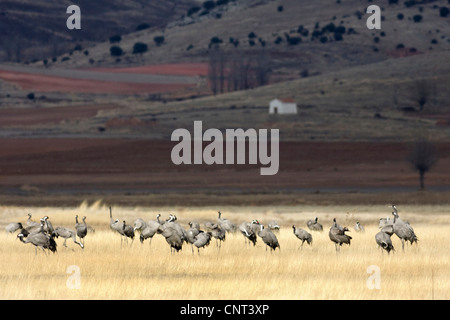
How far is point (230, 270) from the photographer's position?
73.9ft

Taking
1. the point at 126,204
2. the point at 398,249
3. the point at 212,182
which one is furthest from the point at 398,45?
the point at 398,249

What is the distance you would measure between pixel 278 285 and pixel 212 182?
53851 mm

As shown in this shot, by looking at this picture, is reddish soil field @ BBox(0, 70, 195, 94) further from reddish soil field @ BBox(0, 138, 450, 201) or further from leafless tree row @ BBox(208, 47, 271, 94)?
reddish soil field @ BBox(0, 138, 450, 201)

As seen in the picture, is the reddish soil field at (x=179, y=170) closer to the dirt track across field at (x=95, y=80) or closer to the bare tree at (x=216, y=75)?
the bare tree at (x=216, y=75)

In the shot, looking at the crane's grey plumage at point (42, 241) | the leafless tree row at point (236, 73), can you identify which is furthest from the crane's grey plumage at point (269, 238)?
the leafless tree row at point (236, 73)

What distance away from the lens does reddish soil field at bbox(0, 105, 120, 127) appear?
414 ft

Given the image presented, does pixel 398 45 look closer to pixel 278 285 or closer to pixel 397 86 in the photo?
pixel 397 86

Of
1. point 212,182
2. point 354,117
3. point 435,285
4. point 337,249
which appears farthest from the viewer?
point 354,117

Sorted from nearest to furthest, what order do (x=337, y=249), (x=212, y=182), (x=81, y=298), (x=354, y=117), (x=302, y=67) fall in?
(x=81, y=298) → (x=337, y=249) → (x=212, y=182) → (x=354, y=117) → (x=302, y=67)

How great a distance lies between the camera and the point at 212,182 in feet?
242

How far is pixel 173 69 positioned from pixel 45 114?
5408 centimetres

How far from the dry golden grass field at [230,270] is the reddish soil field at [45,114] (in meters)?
96.2

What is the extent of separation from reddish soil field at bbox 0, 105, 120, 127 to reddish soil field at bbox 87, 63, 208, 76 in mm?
39936

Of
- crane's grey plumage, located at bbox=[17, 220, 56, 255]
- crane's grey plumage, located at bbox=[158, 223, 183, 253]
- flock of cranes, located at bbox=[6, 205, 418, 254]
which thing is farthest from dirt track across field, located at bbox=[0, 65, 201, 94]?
crane's grey plumage, located at bbox=[158, 223, 183, 253]
